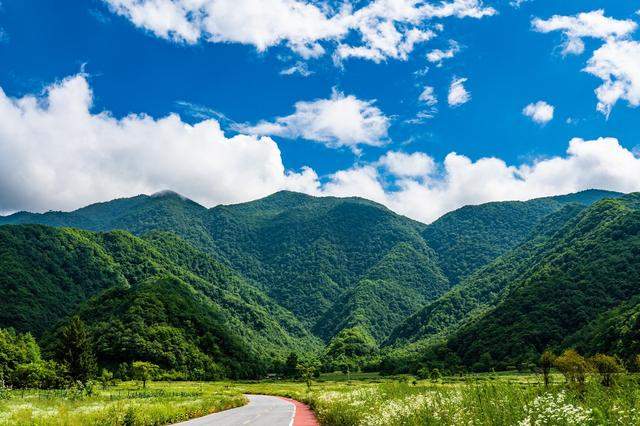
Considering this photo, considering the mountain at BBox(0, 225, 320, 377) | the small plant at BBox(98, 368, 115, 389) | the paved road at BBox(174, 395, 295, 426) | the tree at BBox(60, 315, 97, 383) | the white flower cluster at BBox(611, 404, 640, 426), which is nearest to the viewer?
the white flower cluster at BBox(611, 404, 640, 426)

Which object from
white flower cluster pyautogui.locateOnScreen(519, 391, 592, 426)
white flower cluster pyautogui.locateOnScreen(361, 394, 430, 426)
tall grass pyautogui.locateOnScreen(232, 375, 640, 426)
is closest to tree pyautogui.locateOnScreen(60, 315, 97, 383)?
tall grass pyautogui.locateOnScreen(232, 375, 640, 426)

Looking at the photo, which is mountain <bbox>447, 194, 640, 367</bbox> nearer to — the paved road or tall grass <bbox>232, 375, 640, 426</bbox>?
the paved road

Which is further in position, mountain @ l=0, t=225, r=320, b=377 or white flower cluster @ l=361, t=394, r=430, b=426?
mountain @ l=0, t=225, r=320, b=377

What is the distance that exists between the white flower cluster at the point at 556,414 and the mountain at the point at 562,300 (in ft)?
394

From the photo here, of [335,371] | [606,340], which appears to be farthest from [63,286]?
[606,340]

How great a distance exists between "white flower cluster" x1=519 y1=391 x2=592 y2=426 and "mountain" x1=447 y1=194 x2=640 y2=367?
120 metres

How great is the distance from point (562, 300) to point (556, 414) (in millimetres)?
155722

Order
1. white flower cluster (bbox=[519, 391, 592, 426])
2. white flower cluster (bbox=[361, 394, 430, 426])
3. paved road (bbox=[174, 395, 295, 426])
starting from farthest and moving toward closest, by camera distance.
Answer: paved road (bbox=[174, 395, 295, 426]), white flower cluster (bbox=[361, 394, 430, 426]), white flower cluster (bbox=[519, 391, 592, 426])

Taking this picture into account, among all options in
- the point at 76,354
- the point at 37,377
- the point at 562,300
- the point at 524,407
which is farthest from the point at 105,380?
the point at 562,300

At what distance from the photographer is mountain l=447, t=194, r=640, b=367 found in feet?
436

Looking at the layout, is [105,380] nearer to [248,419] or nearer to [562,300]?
[248,419]

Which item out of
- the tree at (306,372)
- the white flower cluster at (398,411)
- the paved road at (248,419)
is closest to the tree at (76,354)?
the tree at (306,372)

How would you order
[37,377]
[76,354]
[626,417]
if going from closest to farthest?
[626,417]
[37,377]
[76,354]

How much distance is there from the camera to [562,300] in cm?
14388
